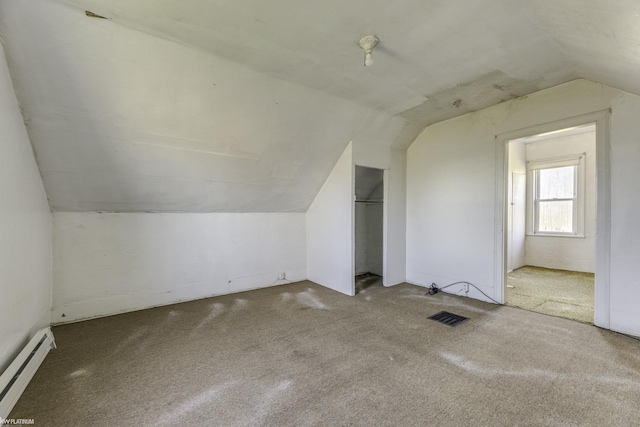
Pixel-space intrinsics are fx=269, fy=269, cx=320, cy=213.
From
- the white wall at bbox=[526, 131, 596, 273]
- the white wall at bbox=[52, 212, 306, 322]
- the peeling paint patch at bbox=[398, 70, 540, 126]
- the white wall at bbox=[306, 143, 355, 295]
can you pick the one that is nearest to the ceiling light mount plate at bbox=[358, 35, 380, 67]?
the peeling paint patch at bbox=[398, 70, 540, 126]

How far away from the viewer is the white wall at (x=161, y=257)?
2986 millimetres

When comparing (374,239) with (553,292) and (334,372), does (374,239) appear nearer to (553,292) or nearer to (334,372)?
(553,292)

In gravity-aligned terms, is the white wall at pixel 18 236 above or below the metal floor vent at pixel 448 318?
above

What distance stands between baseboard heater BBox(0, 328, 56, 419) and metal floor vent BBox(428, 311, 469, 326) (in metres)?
3.44

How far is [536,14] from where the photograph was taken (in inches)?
71.9

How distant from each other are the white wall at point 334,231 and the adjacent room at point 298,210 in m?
0.03

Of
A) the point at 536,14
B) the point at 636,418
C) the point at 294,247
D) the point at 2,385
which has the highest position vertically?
the point at 536,14

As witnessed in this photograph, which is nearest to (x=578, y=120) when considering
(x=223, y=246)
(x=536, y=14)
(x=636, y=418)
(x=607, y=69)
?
(x=607, y=69)

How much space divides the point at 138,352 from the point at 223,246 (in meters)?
1.83

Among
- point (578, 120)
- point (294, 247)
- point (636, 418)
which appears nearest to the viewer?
point (636, 418)

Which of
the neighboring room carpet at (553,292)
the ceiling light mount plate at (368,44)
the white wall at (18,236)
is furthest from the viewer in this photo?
the neighboring room carpet at (553,292)

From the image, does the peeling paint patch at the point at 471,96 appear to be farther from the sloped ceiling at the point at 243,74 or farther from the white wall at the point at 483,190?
the white wall at the point at 483,190

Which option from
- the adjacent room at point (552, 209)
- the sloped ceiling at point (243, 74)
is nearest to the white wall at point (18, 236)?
the sloped ceiling at point (243, 74)

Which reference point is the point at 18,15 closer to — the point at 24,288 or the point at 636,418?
the point at 24,288
